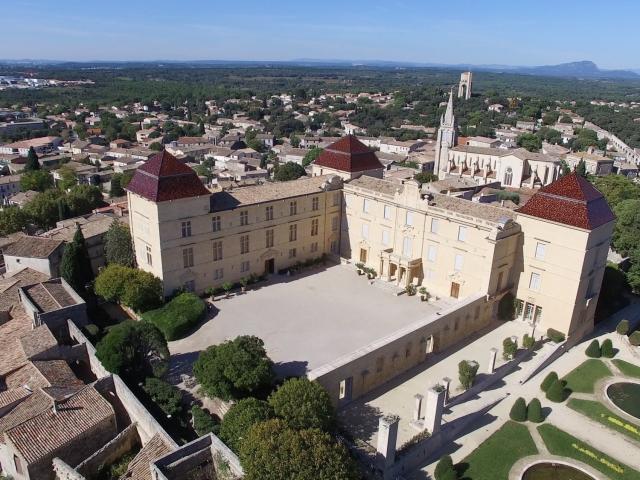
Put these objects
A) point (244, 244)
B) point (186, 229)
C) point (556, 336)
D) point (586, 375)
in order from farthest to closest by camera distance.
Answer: point (244, 244)
point (186, 229)
point (556, 336)
point (586, 375)

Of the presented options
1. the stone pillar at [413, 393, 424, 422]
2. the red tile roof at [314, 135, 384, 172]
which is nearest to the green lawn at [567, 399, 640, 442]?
the stone pillar at [413, 393, 424, 422]

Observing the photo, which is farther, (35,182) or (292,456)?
(35,182)

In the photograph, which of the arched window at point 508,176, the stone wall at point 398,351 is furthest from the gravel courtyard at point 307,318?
the arched window at point 508,176

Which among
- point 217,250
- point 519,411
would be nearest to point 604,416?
point 519,411

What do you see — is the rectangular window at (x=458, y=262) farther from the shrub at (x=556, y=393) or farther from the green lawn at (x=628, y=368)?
the green lawn at (x=628, y=368)

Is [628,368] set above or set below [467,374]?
below

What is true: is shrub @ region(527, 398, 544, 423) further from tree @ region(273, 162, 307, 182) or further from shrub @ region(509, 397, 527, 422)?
tree @ region(273, 162, 307, 182)

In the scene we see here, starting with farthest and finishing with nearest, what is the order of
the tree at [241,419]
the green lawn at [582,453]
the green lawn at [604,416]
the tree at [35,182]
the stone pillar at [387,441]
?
the tree at [35,182], the green lawn at [604,416], the green lawn at [582,453], the stone pillar at [387,441], the tree at [241,419]

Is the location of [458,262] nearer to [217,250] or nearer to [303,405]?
[217,250]
